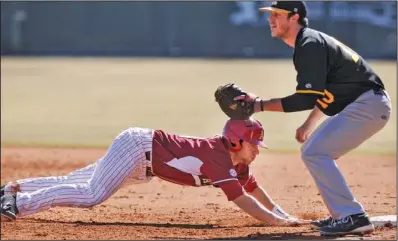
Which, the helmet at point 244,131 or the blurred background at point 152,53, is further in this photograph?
the blurred background at point 152,53

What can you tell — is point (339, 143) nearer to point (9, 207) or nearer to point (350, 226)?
point (350, 226)

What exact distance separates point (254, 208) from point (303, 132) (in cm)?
62

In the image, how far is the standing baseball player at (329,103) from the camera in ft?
18.6

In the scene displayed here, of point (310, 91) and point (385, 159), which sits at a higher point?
point (310, 91)

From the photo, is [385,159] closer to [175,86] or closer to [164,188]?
[164,188]

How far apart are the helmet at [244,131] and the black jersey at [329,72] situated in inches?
18.8

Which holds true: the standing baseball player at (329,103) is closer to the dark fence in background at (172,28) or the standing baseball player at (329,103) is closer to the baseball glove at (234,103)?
the baseball glove at (234,103)

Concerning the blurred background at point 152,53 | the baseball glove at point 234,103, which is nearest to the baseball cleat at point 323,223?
the baseball glove at point 234,103

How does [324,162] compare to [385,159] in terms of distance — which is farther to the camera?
[385,159]

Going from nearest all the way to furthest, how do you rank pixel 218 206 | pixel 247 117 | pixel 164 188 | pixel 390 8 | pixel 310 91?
1. pixel 310 91
2. pixel 247 117
3. pixel 218 206
4. pixel 164 188
5. pixel 390 8

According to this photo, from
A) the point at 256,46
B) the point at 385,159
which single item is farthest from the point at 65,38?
the point at 385,159

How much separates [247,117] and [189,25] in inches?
1118

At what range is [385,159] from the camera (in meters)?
10.9

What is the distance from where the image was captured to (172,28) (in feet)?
112
